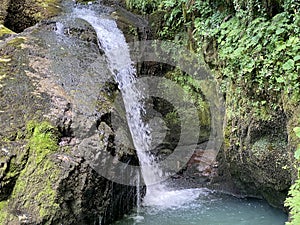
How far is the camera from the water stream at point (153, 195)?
5.37 meters

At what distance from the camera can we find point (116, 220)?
5.08 metres

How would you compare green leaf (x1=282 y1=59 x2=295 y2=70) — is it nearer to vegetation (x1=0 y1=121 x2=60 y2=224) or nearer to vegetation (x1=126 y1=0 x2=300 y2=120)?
vegetation (x1=126 y1=0 x2=300 y2=120)

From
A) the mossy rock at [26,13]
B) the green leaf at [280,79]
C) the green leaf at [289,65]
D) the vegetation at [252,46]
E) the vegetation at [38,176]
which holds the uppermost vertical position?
the mossy rock at [26,13]

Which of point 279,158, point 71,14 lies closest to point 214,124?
point 279,158

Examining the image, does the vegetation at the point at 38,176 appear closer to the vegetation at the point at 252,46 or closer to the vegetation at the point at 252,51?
the vegetation at the point at 252,51

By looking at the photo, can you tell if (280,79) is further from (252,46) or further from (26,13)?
(26,13)

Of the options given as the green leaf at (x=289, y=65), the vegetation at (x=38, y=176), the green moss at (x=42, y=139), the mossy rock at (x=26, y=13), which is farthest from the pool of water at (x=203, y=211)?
the mossy rock at (x=26, y=13)

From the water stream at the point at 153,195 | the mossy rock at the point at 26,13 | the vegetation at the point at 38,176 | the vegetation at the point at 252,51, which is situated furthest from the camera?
the mossy rock at the point at 26,13

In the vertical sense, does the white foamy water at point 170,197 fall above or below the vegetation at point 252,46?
below

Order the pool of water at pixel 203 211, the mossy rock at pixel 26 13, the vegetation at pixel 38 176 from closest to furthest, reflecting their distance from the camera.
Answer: the vegetation at pixel 38 176 < the pool of water at pixel 203 211 < the mossy rock at pixel 26 13

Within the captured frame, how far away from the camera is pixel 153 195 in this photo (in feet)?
21.1

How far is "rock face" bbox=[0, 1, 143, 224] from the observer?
3.95 m

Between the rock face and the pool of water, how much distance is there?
1.48ft

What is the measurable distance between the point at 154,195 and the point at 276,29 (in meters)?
3.78
